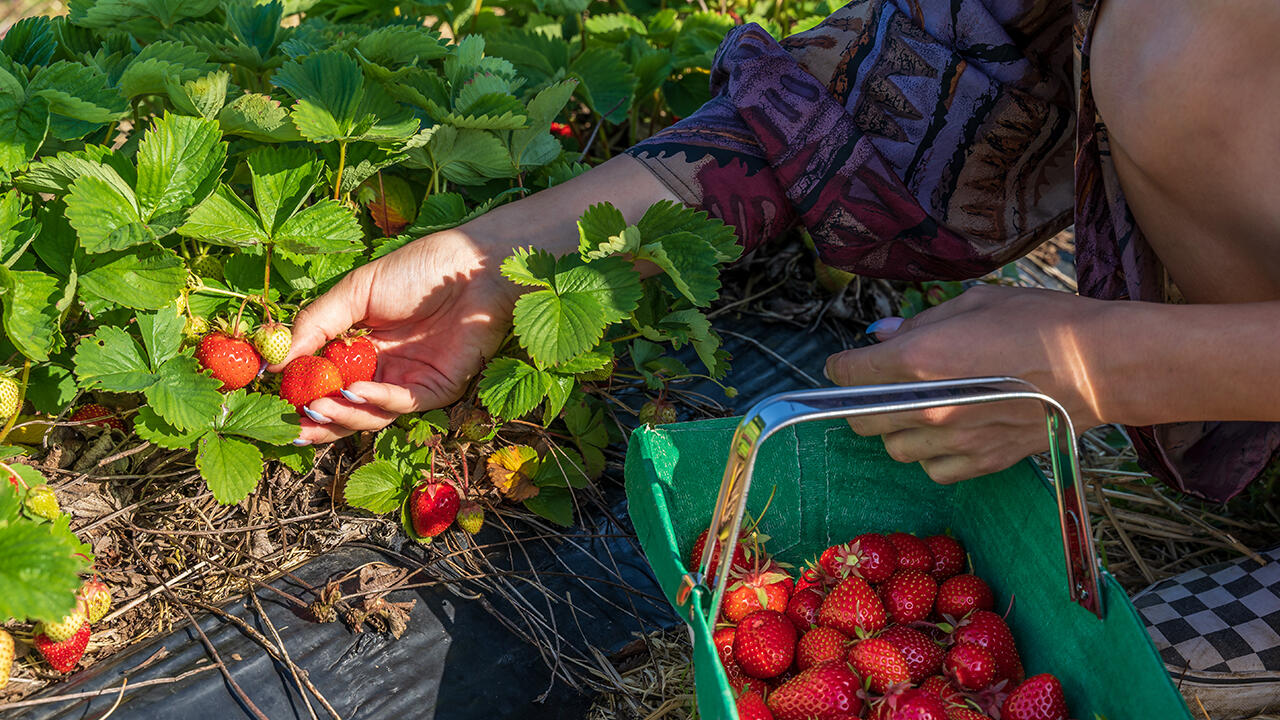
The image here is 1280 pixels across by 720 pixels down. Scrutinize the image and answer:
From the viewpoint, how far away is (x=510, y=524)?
137 centimetres

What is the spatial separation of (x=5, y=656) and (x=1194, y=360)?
4.10 ft

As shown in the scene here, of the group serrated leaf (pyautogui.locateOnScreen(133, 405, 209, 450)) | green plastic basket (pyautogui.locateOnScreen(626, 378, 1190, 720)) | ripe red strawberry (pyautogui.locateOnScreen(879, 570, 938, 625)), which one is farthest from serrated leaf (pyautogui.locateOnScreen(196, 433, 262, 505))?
ripe red strawberry (pyautogui.locateOnScreen(879, 570, 938, 625))

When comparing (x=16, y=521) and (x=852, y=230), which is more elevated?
(x=852, y=230)

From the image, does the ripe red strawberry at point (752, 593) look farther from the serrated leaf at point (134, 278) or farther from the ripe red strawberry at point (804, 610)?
the serrated leaf at point (134, 278)

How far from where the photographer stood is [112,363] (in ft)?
3.48

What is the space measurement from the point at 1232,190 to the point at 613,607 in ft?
2.91

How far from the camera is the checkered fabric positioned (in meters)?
1.14

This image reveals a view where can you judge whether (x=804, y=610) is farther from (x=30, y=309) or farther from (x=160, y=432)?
(x=30, y=309)

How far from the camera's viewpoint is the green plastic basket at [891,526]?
34.2 inches

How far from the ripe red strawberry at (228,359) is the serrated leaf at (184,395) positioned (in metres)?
0.02

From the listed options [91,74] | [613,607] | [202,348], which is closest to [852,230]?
[613,607]

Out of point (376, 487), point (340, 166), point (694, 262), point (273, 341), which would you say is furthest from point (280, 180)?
point (694, 262)

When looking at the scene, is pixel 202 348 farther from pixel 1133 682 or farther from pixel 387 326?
pixel 1133 682

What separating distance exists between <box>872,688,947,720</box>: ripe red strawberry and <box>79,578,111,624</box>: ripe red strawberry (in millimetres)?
868
